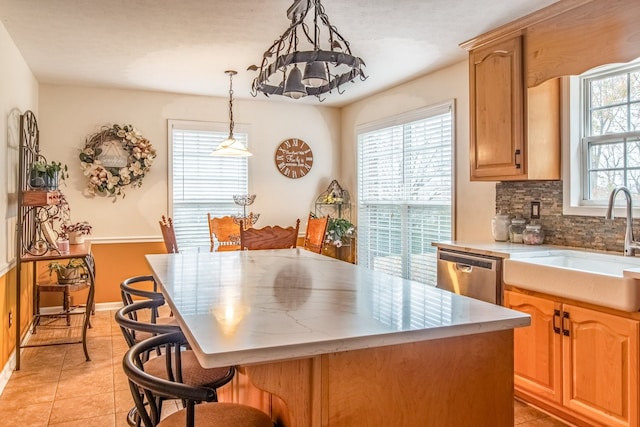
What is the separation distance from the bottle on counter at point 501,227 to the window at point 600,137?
0.46 m

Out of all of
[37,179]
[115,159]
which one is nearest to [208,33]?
[37,179]

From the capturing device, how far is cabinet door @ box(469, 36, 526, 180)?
10.6ft

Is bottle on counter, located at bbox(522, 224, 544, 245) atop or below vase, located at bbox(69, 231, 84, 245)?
atop

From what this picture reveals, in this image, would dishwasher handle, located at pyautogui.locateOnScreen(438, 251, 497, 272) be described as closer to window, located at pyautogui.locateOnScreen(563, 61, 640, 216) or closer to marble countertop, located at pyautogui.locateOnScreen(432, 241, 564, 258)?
marble countertop, located at pyautogui.locateOnScreen(432, 241, 564, 258)

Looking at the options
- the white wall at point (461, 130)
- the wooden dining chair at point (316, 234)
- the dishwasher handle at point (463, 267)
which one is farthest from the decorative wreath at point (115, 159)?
the dishwasher handle at point (463, 267)

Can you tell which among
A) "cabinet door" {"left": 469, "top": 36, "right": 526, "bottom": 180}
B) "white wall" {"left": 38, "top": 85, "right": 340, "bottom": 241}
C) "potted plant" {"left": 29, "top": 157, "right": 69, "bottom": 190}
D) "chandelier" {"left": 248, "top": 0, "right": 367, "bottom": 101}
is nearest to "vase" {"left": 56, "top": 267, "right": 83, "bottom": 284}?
"white wall" {"left": 38, "top": 85, "right": 340, "bottom": 241}

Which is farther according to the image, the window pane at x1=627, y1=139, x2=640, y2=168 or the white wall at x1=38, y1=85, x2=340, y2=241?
the white wall at x1=38, y1=85, x2=340, y2=241

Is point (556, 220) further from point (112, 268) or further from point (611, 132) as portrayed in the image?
point (112, 268)

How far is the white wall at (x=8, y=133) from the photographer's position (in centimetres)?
331

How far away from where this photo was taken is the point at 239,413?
156 cm

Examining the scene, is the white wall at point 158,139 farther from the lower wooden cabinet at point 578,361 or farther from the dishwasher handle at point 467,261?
the lower wooden cabinet at point 578,361

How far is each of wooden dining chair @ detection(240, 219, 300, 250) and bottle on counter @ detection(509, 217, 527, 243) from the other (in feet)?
5.50

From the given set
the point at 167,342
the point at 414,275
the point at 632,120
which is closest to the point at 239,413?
the point at 167,342

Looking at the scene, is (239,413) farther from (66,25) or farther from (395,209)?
(395,209)
